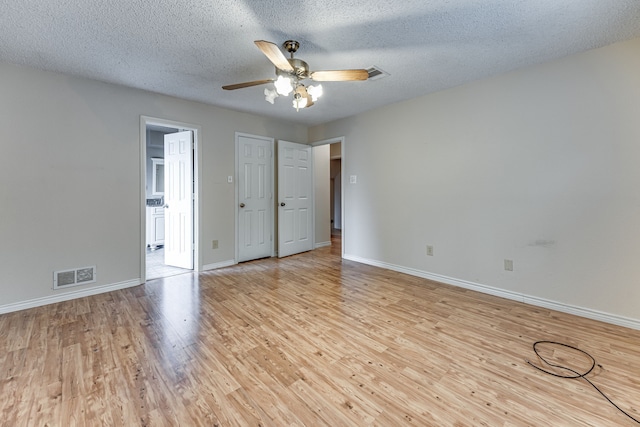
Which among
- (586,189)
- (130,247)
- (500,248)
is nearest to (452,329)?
(500,248)

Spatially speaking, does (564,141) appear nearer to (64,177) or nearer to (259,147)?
(259,147)

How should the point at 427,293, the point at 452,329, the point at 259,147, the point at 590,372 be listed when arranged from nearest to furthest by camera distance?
the point at 590,372 < the point at 452,329 < the point at 427,293 < the point at 259,147

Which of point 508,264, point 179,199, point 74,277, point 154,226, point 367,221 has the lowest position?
point 74,277

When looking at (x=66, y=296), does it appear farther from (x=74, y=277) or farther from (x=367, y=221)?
(x=367, y=221)

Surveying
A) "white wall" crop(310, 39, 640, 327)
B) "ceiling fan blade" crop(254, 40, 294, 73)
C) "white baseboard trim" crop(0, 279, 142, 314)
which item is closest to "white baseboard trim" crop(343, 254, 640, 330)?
"white wall" crop(310, 39, 640, 327)

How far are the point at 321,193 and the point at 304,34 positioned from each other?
355cm

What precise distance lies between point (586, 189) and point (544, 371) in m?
1.72

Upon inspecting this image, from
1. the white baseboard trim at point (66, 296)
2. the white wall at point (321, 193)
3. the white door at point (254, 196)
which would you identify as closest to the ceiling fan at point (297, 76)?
the white door at point (254, 196)

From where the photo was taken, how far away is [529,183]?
9.14 ft

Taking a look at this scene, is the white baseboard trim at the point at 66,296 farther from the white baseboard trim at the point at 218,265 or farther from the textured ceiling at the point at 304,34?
the textured ceiling at the point at 304,34

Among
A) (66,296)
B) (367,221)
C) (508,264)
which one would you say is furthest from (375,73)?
(66,296)

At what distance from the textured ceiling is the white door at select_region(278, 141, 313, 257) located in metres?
1.97

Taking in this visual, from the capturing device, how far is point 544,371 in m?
1.75

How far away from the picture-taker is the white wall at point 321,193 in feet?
18.0
